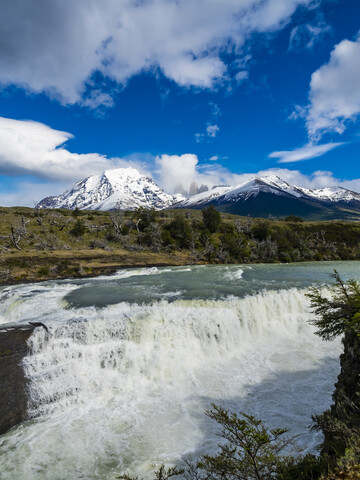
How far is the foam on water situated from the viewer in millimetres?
9484

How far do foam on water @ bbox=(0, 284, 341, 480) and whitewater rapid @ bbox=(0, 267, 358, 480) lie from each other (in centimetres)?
5

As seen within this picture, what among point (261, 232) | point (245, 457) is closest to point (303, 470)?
point (245, 457)

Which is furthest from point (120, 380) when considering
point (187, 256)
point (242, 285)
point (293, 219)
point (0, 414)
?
point (293, 219)

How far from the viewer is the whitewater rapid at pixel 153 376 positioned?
9.51 meters

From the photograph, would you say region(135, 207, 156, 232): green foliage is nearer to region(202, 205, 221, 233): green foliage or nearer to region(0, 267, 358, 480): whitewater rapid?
region(202, 205, 221, 233): green foliage

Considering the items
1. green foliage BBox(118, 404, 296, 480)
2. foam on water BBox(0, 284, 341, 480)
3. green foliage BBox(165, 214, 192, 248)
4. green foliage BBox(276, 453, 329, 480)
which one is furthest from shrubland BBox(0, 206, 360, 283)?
green foliage BBox(276, 453, 329, 480)

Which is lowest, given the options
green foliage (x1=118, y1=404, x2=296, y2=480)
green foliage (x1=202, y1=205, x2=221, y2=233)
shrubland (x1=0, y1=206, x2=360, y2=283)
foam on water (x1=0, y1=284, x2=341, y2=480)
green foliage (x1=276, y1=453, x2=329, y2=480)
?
foam on water (x1=0, y1=284, x2=341, y2=480)

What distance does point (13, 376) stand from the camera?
12.8 m

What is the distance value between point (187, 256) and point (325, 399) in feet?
131

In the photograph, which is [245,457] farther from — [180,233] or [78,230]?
[78,230]

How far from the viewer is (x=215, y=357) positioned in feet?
54.6

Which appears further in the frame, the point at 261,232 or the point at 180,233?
the point at 261,232

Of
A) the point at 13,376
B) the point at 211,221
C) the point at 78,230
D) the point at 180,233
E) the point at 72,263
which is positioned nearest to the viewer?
the point at 13,376

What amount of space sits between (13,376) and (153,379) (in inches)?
268
